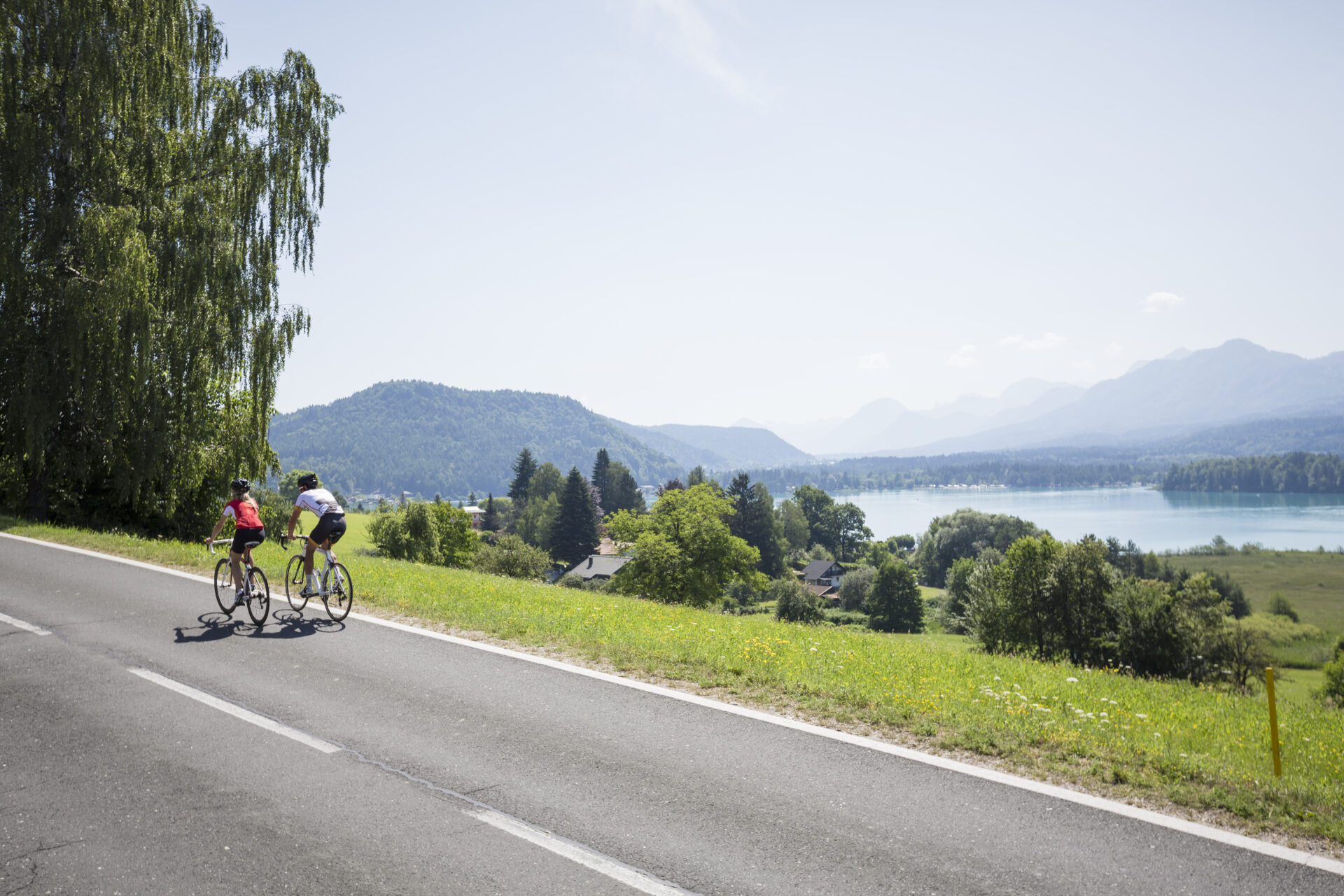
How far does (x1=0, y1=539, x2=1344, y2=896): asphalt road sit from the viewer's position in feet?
14.4

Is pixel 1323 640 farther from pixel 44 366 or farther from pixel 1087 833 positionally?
pixel 44 366

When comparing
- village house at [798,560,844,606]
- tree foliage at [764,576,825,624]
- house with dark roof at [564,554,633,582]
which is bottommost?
village house at [798,560,844,606]

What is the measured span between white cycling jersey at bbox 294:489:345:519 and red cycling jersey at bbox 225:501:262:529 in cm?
70

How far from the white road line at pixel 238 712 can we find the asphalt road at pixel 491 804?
39mm

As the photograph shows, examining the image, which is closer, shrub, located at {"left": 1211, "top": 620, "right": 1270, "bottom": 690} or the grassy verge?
the grassy verge

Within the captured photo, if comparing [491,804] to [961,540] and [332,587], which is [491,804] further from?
[961,540]

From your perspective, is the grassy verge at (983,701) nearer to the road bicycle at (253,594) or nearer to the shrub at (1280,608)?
the road bicycle at (253,594)

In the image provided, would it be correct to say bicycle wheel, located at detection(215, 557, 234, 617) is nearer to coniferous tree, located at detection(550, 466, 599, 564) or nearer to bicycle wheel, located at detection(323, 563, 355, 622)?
bicycle wheel, located at detection(323, 563, 355, 622)

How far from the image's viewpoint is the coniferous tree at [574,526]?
88.5m

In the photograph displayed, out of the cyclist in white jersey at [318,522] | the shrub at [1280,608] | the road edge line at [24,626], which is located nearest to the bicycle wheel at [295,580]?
the cyclist in white jersey at [318,522]

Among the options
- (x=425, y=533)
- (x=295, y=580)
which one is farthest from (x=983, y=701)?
(x=425, y=533)

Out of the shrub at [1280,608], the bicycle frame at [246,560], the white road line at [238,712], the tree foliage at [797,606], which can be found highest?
the bicycle frame at [246,560]

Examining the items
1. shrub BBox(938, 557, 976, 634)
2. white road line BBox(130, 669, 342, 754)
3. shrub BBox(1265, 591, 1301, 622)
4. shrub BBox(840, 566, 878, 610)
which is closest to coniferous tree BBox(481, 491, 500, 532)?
shrub BBox(840, 566, 878, 610)

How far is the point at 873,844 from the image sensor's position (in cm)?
476
